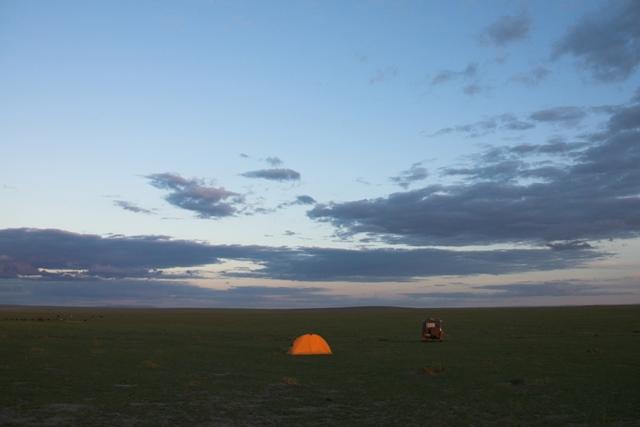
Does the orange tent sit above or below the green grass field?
above

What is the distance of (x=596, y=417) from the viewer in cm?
1534

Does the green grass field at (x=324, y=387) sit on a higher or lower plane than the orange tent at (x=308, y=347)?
lower

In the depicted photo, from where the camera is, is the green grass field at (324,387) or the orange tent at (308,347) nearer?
the green grass field at (324,387)

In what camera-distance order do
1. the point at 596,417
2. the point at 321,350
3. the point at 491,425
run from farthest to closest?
the point at 321,350 → the point at 596,417 → the point at 491,425

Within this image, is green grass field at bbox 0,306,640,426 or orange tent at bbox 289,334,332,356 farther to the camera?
orange tent at bbox 289,334,332,356

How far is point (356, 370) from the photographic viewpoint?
82.0 feet

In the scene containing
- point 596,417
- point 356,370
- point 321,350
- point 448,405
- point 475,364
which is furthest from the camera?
point 321,350

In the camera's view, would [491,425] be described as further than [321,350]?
No

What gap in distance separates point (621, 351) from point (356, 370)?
15284 mm

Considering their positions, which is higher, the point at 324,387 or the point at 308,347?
the point at 308,347

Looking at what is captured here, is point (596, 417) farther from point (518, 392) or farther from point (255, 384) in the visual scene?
point (255, 384)

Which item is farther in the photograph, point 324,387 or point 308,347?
point 308,347

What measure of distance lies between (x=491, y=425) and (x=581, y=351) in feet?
68.4

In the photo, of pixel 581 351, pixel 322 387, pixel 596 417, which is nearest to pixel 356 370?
pixel 322 387
